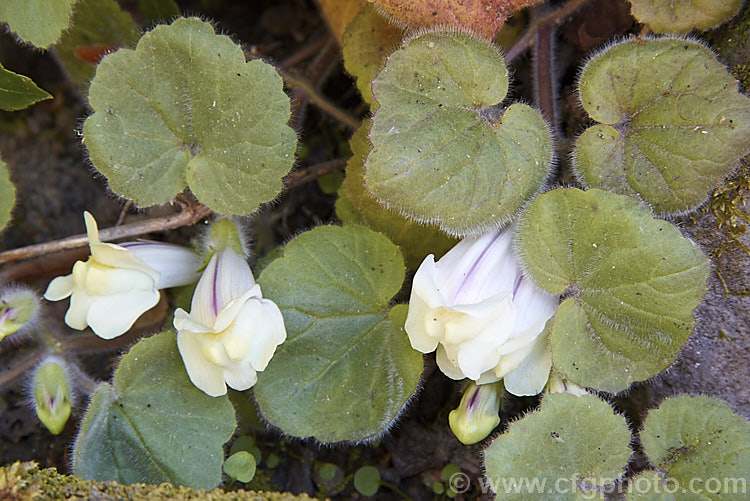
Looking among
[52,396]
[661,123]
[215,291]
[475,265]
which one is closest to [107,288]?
[215,291]

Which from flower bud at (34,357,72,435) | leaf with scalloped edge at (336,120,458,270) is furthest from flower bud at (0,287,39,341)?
A: leaf with scalloped edge at (336,120,458,270)

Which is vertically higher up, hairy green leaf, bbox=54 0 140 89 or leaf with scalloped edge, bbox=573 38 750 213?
leaf with scalloped edge, bbox=573 38 750 213

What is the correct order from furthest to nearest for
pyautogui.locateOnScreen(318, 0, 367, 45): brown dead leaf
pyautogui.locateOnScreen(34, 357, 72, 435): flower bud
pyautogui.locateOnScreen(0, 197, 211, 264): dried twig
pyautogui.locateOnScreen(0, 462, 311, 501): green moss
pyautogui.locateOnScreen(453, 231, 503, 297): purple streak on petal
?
pyautogui.locateOnScreen(318, 0, 367, 45): brown dead leaf
pyautogui.locateOnScreen(0, 197, 211, 264): dried twig
pyautogui.locateOnScreen(34, 357, 72, 435): flower bud
pyautogui.locateOnScreen(453, 231, 503, 297): purple streak on petal
pyautogui.locateOnScreen(0, 462, 311, 501): green moss

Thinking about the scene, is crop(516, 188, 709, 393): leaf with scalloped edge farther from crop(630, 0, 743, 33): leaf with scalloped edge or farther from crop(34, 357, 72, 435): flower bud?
crop(34, 357, 72, 435): flower bud

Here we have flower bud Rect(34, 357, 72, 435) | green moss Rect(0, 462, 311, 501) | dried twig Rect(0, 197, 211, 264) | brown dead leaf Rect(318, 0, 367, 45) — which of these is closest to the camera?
green moss Rect(0, 462, 311, 501)

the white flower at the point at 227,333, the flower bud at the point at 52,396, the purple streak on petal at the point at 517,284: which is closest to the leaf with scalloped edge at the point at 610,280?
the purple streak on petal at the point at 517,284

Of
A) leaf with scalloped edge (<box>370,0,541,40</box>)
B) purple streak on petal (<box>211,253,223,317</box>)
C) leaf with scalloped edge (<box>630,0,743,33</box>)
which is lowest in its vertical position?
purple streak on petal (<box>211,253,223,317</box>)

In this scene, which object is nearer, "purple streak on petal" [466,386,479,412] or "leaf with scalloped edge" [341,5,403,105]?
"purple streak on petal" [466,386,479,412]
